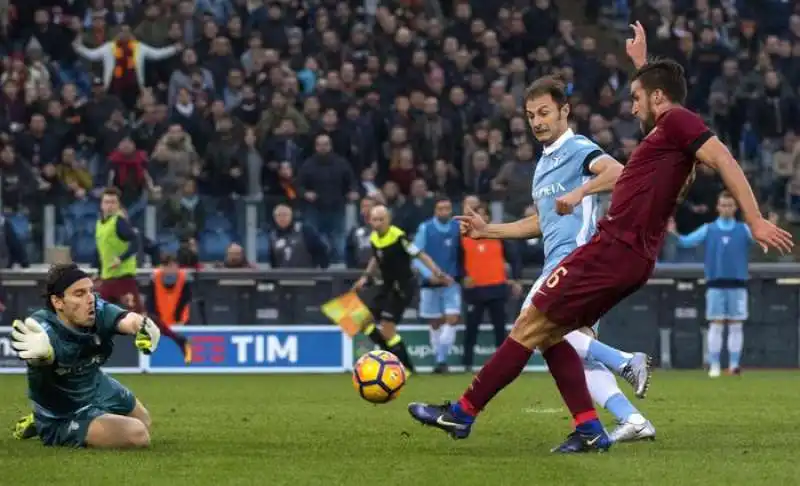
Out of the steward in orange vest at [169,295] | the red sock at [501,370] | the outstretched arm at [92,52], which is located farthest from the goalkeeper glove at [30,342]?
the outstretched arm at [92,52]

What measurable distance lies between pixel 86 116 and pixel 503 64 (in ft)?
22.2

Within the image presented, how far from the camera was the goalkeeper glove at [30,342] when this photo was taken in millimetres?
10086

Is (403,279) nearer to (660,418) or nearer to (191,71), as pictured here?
(191,71)

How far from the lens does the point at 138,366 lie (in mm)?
22391

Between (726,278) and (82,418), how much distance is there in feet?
42.0

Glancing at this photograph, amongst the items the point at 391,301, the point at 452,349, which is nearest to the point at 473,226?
the point at 391,301

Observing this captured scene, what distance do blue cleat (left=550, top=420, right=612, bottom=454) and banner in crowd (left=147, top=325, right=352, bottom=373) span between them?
40.2ft

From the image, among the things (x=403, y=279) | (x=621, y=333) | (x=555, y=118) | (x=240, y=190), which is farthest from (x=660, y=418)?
(x=240, y=190)

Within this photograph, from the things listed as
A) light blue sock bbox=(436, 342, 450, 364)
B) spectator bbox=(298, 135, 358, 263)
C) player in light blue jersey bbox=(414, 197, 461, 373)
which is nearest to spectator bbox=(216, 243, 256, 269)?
spectator bbox=(298, 135, 358, 263)

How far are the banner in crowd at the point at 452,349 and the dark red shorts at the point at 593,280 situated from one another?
12.8 metres

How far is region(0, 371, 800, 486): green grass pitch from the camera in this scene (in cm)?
900

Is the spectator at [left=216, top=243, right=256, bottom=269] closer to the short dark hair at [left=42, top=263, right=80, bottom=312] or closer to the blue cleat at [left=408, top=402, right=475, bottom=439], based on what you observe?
the short dark hair at [left=42, top=263, right=80, bottom=312]

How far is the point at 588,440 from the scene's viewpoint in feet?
33.4

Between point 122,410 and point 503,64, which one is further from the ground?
point 503,64
